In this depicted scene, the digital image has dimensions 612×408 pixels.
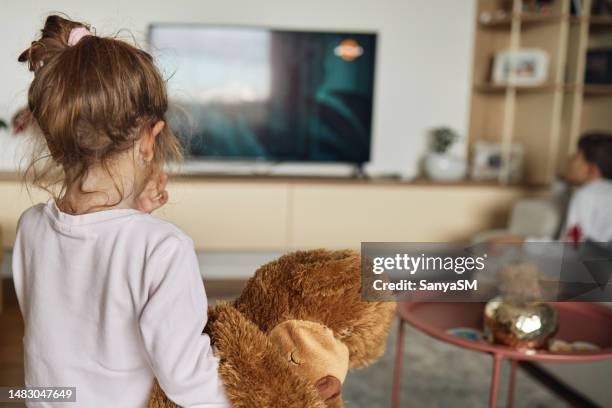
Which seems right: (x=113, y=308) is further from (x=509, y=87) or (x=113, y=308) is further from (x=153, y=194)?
(x=509, y=87)

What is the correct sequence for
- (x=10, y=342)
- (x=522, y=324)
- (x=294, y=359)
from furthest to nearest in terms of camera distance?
(x=10, y=342) → (x=522, y=324) → (x=294, y=359)

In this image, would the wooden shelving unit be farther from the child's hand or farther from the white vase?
the child's hand

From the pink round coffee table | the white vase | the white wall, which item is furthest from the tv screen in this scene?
the pink round coffee table

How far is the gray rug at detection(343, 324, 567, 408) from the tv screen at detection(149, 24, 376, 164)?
1528 mm

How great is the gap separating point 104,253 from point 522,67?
3.37 m

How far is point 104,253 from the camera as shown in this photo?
719mm

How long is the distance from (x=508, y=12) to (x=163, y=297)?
3.49 metres

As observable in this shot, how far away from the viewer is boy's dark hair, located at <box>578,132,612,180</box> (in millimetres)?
2754

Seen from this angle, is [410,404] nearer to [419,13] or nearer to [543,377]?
[543,377]

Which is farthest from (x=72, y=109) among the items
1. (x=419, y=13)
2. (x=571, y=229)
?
(x=419, y=13)

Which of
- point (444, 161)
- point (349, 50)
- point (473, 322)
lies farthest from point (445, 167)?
point (473, 322)

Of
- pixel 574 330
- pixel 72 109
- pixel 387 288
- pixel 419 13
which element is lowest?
pixel 574 330

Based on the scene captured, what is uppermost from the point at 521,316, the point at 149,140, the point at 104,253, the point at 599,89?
the point at 599,89

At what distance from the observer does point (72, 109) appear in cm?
68
